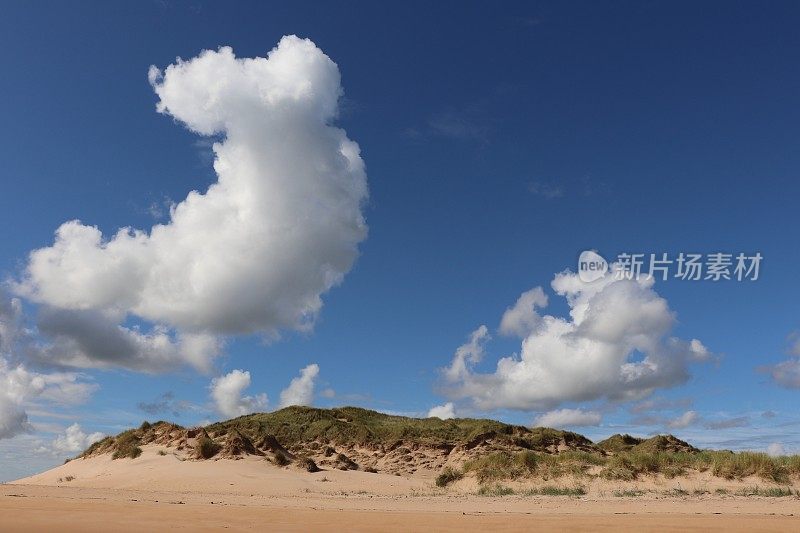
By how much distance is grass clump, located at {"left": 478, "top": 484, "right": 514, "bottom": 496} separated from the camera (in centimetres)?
2242

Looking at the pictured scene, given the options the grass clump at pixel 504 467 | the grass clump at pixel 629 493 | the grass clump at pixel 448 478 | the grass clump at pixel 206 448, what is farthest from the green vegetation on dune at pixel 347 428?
the grass clump at pixel 629 493

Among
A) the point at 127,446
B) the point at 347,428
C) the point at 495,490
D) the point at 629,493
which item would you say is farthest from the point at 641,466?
the point at 347,428

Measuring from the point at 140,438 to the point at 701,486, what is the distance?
99.7 feet

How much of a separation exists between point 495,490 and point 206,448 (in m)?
17.0

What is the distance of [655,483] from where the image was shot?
21859mm

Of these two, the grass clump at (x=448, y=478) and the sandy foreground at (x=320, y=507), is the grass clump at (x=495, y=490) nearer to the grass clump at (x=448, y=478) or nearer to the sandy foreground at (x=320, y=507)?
the sandy foreground at (x=320, y=507)

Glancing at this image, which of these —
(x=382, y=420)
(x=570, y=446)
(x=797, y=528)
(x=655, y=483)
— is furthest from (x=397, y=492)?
(x=382, y=420)

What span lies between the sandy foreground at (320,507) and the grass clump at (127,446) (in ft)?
2.26

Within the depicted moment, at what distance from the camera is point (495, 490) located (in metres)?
23.0

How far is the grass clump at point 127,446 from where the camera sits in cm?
3198

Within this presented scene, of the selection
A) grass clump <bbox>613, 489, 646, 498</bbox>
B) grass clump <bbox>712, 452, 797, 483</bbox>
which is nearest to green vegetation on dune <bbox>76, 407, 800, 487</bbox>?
grass clump <bbox>712, 452, 797, 483</bbox>

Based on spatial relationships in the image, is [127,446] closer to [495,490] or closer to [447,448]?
[495,490]

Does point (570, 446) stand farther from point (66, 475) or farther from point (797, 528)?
point (797, 528)

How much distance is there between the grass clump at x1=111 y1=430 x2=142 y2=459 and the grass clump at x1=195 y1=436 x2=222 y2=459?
138 inches
